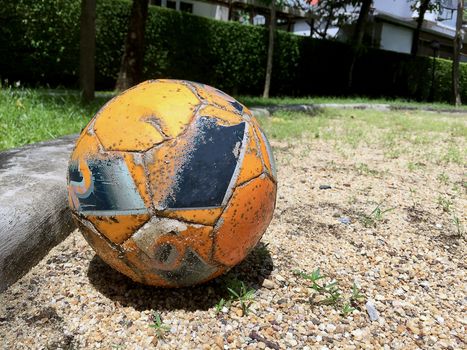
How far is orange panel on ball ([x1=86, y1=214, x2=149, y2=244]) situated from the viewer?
1.97 meters

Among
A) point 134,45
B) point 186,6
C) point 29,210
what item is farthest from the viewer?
point 186,6

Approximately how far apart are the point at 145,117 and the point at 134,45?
25.8ft

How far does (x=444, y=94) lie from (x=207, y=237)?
2346 centimetres

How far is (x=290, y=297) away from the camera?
2.37 metres

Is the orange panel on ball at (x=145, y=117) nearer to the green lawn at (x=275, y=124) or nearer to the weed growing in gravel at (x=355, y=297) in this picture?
the weed growing in gravel at (x=355, y=297)

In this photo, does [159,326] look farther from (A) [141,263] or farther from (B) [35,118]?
(B) [35,118]

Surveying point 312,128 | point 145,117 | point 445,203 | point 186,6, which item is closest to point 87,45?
point 312,128

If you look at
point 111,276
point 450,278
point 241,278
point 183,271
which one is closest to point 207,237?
point 183,271

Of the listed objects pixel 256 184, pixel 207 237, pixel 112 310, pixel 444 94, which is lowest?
pixel 112 310

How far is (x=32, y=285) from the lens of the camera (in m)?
2.36

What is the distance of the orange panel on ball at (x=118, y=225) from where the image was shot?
77.5 inches

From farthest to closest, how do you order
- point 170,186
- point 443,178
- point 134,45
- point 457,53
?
point 457,53, point 134,45, point 443,178, point 170,186

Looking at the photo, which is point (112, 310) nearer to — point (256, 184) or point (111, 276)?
point (111, 276)

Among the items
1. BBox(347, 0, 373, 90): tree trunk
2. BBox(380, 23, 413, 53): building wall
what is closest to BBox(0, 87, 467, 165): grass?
BBox(347, 0, 373, 90): tree trunk
